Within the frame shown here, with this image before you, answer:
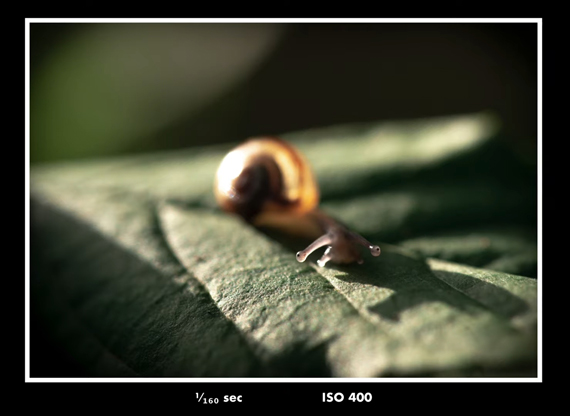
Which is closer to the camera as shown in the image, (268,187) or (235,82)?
(268,187)

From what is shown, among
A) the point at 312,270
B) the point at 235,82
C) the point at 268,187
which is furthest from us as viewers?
the point at 235,82

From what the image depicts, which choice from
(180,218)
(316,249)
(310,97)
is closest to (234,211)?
(180,218)

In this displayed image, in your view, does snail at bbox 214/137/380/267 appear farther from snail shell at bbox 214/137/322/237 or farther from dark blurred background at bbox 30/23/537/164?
dark blurred background at bbox 30/23/537/164

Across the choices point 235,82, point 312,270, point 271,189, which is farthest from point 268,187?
point 235,82

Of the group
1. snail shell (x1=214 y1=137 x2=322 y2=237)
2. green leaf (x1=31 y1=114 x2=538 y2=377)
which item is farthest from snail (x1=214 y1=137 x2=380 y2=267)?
green leaf (x1=31 y1=114 x2=538 y2=377)

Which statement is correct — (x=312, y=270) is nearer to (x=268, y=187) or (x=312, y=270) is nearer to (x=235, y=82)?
(x=268, y=187)

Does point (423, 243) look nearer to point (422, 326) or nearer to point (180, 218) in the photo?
point (422, 326)
